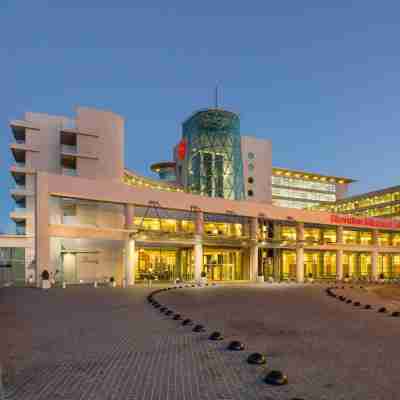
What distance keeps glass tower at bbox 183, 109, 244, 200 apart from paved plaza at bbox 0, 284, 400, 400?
50.9 meters

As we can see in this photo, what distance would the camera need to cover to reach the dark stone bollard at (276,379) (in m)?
6.36

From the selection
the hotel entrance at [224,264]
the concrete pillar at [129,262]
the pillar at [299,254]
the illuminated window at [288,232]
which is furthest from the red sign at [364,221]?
the concrete pillar at [129,262]

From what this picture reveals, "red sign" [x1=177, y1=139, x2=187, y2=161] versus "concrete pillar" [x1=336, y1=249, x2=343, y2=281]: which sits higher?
"red sign" [x1=177, y1=139, x2=187, y2=161]

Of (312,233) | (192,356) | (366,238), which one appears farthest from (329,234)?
(192,356)

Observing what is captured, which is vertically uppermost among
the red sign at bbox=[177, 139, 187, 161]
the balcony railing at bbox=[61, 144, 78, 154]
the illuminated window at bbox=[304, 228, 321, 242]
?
the red sign at bbox=[177, 139, 187, 161]

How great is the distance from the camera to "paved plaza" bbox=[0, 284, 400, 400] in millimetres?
6102

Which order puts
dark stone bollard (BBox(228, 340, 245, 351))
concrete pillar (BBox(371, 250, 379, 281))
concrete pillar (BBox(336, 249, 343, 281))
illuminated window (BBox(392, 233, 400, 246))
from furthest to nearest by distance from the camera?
1. illuminated window (BBox(392, 233, 400, 246))
2. concrete pillar (BBox(371, 250, 379, 281))
3. concrete pillar (BBox(336, 249, 343, 281))
4. dark stone bollard (BBox(228, 340, 245, 351))

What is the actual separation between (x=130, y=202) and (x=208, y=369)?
26.9 metres

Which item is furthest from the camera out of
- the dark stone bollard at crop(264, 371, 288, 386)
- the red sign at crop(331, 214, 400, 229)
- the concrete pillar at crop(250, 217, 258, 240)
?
the red sign at crop(331, 214, 400, 229)

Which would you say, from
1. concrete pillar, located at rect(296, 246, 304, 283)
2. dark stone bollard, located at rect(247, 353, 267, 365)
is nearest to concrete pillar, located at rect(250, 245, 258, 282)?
concrete pillar, located at rect(296, 246, 304, 283)

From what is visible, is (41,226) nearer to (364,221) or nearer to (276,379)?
(276,379)

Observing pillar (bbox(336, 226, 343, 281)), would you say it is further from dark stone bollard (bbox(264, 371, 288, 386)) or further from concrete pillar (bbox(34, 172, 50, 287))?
dark stone bollard (bbox(264, 371, 288, 386))

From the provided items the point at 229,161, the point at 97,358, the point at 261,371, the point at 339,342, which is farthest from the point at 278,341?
the point at 229,161

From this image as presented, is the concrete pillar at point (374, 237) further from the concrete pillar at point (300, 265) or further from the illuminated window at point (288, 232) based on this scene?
the concrete pillar at point (300, 265)
